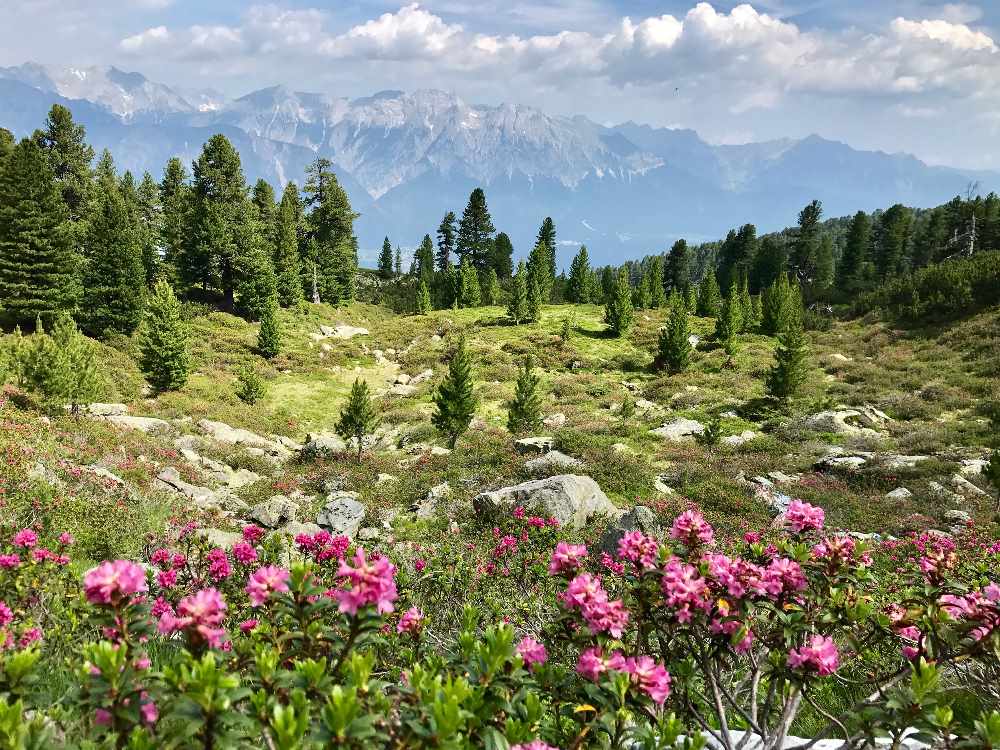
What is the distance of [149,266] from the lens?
140 feet

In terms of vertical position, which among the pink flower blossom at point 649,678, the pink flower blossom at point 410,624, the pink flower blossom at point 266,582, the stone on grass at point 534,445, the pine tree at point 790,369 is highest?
the pink flower blossom at point 266,582

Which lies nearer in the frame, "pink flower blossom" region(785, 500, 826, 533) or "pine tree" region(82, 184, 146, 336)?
"pink flower blossom" region(785, 500, 826, 533)

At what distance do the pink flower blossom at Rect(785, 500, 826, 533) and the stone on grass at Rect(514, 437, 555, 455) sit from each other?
1482 cm

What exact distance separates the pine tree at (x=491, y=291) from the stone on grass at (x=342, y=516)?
50.5m

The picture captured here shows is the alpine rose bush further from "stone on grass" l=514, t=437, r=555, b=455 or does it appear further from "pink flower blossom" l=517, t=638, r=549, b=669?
"stone on grass" l=514, t=437, r=555, b=455

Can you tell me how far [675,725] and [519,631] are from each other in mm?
3807

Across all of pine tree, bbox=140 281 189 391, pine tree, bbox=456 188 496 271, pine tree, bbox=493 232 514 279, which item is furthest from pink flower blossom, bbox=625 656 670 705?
pine tree, bbox=493 232 514 279

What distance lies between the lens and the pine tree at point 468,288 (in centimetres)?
6094

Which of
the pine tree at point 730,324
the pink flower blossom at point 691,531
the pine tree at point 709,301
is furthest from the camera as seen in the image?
the pine tree at point 709,301

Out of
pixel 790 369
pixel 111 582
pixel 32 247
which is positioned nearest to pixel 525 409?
pixel 790 369

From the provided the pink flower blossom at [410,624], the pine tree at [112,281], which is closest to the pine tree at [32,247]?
the pine tree at [112,281]

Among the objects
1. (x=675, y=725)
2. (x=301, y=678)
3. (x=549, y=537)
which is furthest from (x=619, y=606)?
(x=549, y=537)

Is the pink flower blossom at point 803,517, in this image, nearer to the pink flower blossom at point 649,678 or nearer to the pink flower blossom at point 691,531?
the pink flower blossom at point 691,531

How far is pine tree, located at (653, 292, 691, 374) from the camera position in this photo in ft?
109
